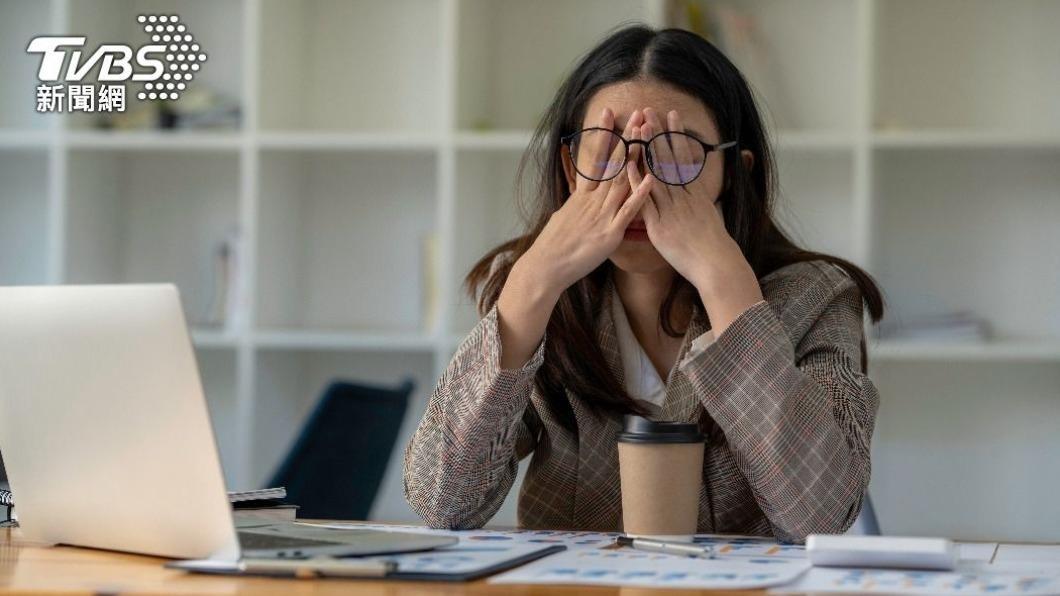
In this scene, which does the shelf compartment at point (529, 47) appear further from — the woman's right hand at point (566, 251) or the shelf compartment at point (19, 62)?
the woman's right hand at point (566, 251)

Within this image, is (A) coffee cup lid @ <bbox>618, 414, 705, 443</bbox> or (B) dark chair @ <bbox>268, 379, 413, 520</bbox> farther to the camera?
(B) dark chair @ <bbox>268, 379, 413, 520</bbox>

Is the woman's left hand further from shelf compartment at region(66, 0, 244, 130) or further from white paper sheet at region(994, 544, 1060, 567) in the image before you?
shelf compartment at region(66, 0, 244, 130)

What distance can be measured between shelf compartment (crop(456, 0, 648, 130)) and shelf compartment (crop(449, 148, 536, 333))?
11 centimetres

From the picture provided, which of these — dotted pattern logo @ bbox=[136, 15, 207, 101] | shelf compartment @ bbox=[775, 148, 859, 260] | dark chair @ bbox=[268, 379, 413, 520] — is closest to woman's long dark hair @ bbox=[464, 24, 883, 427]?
dark chair @ bbox=[268, 379, 413, 520]

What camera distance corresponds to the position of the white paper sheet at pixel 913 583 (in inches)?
34.9

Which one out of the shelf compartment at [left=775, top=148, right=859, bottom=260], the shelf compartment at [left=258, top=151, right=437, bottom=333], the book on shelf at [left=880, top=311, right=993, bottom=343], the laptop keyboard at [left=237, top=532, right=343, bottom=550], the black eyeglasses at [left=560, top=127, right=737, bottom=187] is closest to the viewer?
the laptop keyboard at [left=237, top=532, right=343, bottom=550]

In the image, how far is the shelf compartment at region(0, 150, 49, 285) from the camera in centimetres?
342

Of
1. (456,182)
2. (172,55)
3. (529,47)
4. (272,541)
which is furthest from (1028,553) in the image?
(172,55)

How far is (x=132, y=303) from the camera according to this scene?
0.95 metres

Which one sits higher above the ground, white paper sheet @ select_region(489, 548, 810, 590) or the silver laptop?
the silver laptop

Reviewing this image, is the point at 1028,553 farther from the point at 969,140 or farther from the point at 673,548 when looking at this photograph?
the point at 969,140

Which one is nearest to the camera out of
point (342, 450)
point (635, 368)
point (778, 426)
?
point (778, 426)

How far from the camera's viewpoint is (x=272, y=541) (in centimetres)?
103

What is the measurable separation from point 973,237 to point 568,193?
5.77ft
